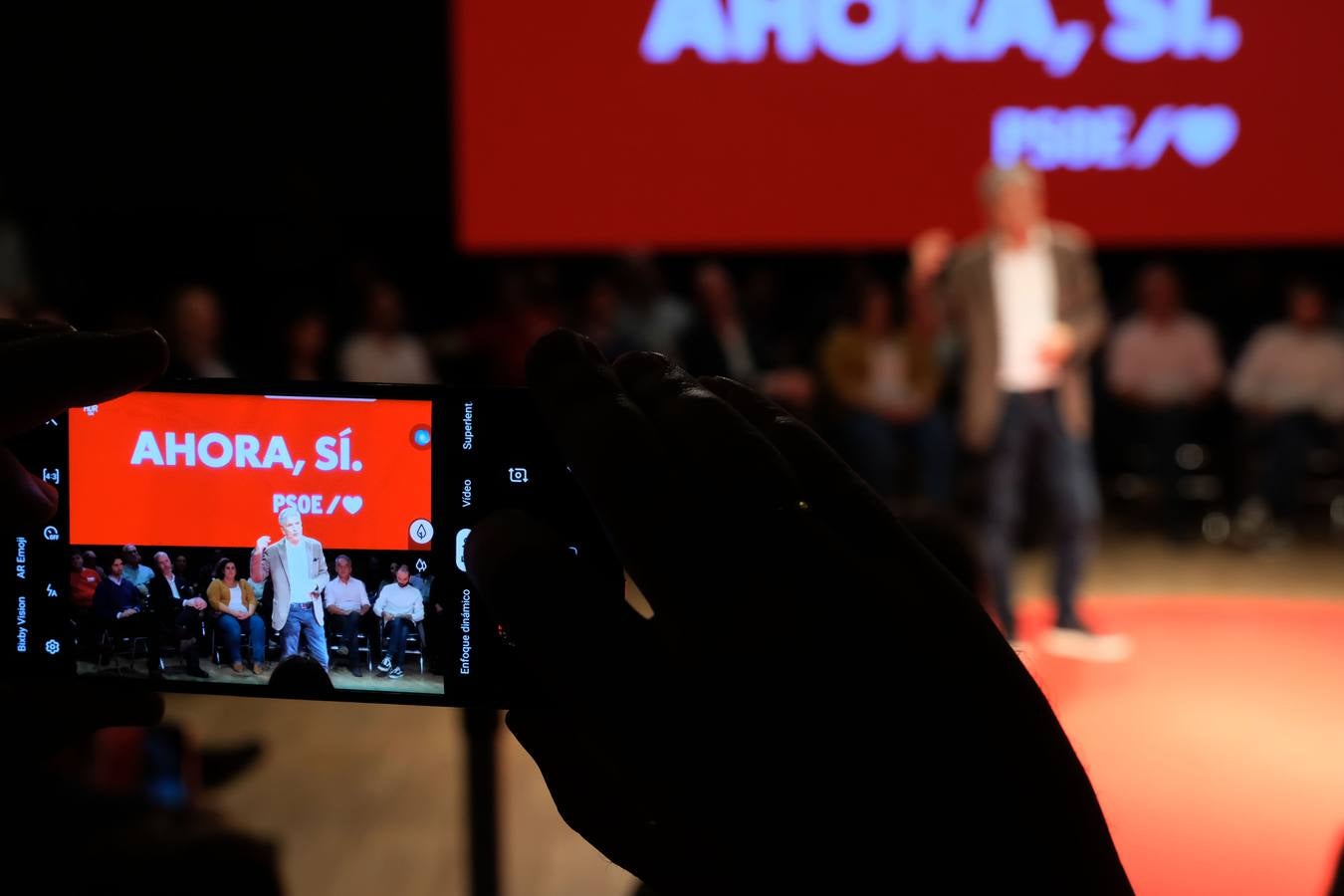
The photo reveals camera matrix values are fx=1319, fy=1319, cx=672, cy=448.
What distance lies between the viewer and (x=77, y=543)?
97cm

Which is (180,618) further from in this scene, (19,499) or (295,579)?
(19,499)

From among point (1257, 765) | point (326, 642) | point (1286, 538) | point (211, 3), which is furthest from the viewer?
point (211, 3)

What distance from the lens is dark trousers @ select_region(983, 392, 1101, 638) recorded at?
3553 mm

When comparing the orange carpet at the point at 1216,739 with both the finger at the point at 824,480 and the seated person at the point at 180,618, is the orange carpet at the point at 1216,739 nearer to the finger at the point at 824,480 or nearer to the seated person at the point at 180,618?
the seated person at the point at 180,618

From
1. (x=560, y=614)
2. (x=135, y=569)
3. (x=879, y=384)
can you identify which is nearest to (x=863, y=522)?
(x=560, y=614)

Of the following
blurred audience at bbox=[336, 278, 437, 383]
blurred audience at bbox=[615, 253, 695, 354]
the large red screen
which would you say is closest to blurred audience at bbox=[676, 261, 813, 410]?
blurred audience at bbox=[615, 253, 695, 354]

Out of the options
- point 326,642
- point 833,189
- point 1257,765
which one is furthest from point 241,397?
point 833,189

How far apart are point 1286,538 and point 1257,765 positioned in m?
2.76

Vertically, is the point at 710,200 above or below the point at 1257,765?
above

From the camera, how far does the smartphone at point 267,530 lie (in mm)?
941

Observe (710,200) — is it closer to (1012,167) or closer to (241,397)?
(1012,167)

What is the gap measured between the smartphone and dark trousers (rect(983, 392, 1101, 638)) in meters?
2.78

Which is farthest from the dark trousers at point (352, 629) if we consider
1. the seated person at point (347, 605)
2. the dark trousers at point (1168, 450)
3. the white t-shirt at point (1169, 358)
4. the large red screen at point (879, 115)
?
the white t-shirt at point (1169, 358)

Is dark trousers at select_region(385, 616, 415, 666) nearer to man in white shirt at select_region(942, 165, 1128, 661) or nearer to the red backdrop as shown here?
the red backdrop
